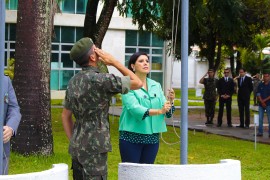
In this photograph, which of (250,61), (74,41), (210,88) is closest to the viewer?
(210,88)

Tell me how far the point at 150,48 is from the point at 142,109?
33811 mm

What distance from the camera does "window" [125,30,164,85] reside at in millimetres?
40594

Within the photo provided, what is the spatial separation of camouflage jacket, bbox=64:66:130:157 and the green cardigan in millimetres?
1334

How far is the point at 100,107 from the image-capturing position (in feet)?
19.0

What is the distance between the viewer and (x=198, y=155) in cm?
1387

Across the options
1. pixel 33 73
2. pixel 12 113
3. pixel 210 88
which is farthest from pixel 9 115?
pixel 210 88

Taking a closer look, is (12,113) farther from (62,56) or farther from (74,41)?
(74,41)

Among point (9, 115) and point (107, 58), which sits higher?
point (107, 58)

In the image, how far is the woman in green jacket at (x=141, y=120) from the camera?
23.7 feet

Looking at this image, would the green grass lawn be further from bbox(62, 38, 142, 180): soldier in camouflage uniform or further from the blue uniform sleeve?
bbox(62, 38, 142, 180): soldier in camouflage uniform

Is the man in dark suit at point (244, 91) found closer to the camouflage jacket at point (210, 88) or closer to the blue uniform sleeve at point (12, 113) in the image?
the camouflage jacket at point (210, 88)

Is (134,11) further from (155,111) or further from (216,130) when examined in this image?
(155,111)

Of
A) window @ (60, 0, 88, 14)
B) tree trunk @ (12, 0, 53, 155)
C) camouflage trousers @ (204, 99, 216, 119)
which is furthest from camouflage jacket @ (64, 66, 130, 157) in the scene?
window @ (60, 0, 88, 14)

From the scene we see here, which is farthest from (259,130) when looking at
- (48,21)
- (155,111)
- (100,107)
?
(100,107)
